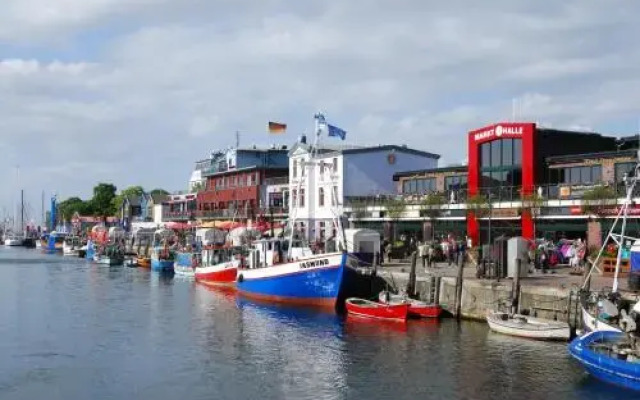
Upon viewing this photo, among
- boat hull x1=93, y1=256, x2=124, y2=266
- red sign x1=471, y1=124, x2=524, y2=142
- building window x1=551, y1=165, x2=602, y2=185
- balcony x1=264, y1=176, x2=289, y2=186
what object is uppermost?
red sign x1=471, y1=124, x2=524, y2=142

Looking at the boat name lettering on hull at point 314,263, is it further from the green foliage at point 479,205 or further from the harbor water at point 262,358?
the green foliage at point 479,205

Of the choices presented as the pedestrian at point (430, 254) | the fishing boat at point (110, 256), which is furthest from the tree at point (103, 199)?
the pedestrian at point (430, 254)

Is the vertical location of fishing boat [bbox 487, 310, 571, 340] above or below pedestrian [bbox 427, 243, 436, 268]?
below

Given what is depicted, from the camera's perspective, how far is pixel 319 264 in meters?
→ 49.5

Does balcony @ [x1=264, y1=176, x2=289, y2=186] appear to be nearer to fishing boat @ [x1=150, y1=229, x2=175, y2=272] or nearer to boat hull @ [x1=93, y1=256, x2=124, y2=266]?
fishing boat @ [x1=150, y1=229, x2=175, y2=272]

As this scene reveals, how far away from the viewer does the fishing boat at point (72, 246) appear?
139 m

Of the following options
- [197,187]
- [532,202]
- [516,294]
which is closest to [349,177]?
[532,202]

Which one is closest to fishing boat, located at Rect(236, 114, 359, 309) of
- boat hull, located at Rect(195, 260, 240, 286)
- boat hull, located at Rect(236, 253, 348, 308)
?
boat hull, located at Rect(236, 253, 348, 308)

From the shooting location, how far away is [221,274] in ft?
219

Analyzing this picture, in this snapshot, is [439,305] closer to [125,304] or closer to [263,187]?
[125,304]

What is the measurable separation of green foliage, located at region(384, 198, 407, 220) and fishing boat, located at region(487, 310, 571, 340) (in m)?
30.7

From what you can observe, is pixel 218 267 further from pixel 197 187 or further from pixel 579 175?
pixel 197 187

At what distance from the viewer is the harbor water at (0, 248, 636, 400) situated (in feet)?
95.6

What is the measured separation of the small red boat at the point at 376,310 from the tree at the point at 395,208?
78.4ft
